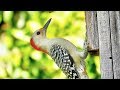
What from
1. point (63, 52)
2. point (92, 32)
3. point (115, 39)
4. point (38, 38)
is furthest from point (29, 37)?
point (115, 39)

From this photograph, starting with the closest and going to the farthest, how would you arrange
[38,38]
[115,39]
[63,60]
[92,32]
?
[115,39] → [92,32] → [63,60] → [38,38]

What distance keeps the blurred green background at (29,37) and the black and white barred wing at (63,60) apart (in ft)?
0.28

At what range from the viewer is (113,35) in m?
3.02

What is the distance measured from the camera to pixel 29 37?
360cm

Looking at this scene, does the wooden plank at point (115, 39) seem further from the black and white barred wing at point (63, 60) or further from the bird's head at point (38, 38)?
the bird's head at point (38, 38)

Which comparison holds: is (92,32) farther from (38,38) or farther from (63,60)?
(38,38)

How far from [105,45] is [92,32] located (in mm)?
175

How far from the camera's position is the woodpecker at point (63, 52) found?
3240mm

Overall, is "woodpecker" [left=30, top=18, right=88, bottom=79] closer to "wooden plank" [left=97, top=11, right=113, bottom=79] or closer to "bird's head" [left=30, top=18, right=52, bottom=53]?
"bird's head" [left=30, top=18, right=52, bottom=53]

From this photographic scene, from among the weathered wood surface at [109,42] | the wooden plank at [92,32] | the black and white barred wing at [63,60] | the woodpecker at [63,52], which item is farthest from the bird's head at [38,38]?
the weathered wood surface at [109,42]

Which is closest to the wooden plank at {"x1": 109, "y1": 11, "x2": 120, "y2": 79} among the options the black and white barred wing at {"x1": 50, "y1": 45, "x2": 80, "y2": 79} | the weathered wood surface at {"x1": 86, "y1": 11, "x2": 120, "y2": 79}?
the weathered wood surface at {"x1": 86, "y1": 11, "x2": 120, "y2": 79}
